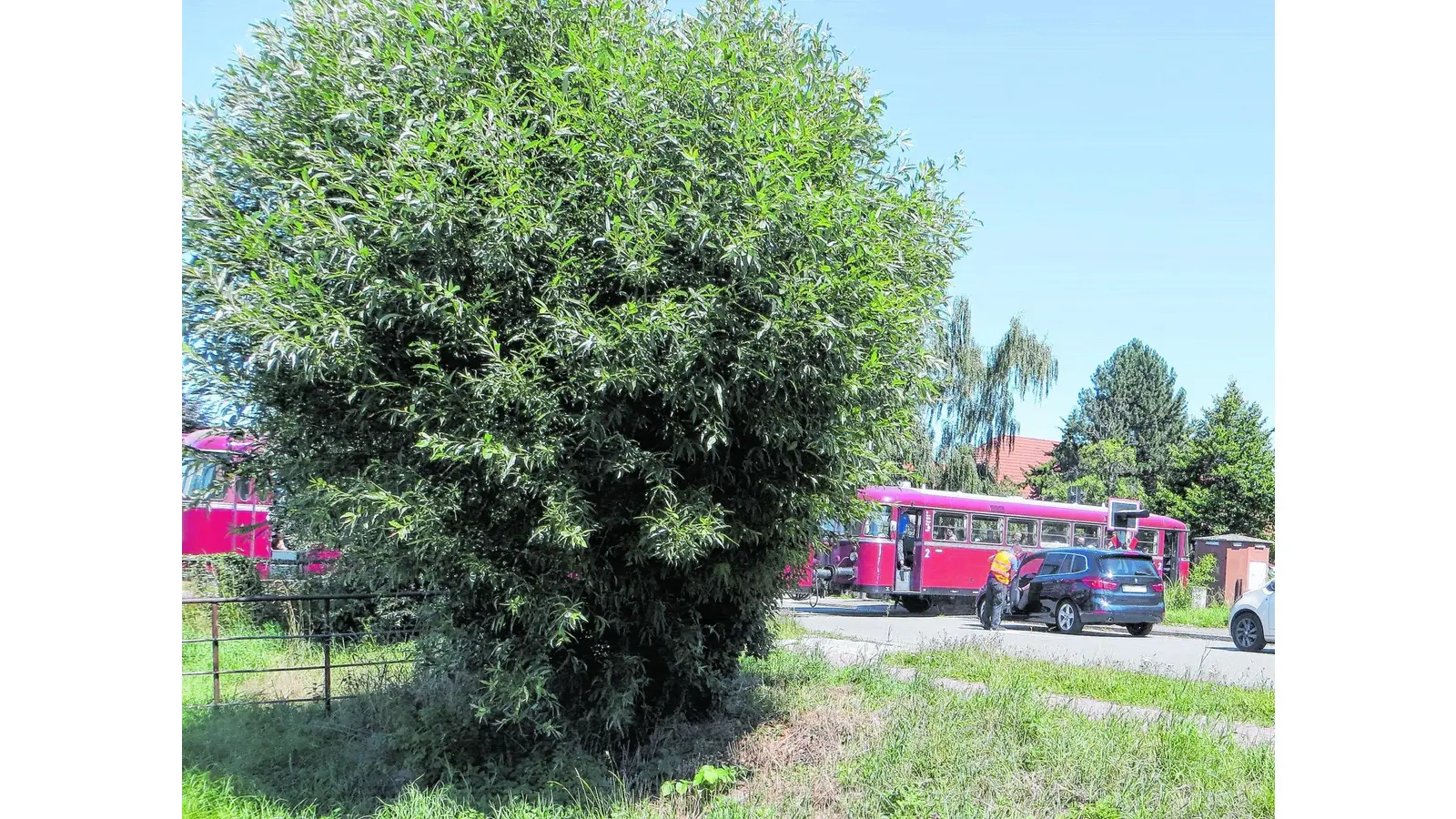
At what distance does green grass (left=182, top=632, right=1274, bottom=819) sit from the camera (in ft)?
17.5

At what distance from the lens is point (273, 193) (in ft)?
18.7

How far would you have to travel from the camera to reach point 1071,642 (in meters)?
14.1

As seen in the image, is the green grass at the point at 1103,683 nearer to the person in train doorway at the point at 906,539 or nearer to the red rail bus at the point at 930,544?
the red rail bus at the point at 930,544

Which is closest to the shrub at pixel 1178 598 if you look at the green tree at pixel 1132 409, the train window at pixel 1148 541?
the train window at pixel 1148 541

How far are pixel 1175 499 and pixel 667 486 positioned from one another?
34640 millimetres

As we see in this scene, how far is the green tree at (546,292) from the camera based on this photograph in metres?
4.99

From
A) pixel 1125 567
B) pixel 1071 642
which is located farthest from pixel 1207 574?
pixel 1071 642

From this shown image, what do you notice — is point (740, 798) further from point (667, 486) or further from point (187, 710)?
point (187, 710)

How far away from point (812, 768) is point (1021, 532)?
1653 cm

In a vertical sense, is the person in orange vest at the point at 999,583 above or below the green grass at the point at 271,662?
below

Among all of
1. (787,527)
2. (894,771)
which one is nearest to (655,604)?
(787,527)

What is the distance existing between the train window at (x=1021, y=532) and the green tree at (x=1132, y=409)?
1979 centimetres

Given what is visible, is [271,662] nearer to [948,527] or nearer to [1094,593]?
[1094,593]
